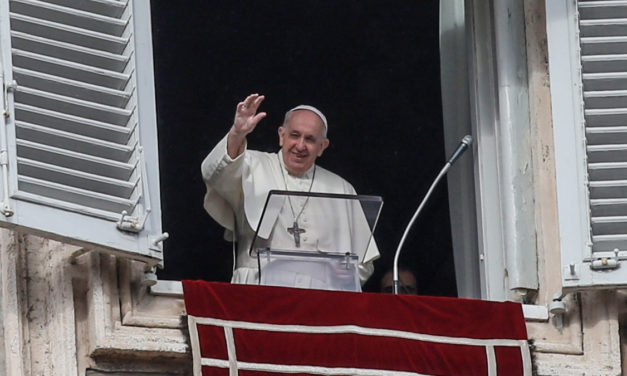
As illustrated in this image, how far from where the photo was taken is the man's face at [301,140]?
37.0ft

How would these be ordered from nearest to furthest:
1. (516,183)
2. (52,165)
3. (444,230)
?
(52,165) < (516,183) < (444,230)

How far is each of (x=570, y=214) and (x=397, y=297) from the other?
2.10 ft

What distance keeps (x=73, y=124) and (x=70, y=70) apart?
0.19 meters

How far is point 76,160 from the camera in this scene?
10.1 m

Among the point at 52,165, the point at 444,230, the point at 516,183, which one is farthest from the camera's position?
the point at 444,230

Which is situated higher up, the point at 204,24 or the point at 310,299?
the point at 204,24

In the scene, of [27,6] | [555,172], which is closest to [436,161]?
[555,172]

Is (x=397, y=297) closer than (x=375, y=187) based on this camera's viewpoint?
Yes

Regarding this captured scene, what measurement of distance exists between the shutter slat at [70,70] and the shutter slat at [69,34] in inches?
3.2

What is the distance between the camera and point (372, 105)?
1288 cm

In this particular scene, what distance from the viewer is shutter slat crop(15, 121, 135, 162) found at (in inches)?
393

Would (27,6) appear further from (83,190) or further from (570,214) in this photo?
(570,214)

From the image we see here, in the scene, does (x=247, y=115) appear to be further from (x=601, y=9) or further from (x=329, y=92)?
(x=329, y=92)

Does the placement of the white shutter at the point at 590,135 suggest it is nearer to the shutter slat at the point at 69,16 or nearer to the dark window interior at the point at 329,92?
the shutter slat at the point at 69,16
